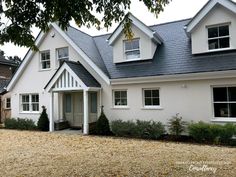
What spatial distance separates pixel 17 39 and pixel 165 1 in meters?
3.95

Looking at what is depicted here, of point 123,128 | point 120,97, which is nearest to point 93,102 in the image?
point 120,97

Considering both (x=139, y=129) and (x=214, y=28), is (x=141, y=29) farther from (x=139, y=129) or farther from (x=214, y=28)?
(x=139, y=129)

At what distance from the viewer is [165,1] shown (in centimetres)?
680

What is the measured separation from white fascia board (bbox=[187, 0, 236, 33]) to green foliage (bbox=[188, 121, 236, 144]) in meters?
5.63

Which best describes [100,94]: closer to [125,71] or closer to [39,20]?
[125,71]

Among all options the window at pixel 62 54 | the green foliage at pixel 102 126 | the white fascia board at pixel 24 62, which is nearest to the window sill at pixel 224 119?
the green foliage at pixel 102 126

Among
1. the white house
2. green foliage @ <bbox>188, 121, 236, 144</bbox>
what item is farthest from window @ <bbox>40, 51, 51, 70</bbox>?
green foliage @ <bbox>188, 121, 236, 144</bbox>

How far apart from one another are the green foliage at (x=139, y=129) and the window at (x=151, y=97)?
128 centimetres

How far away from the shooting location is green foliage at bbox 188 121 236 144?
1194 cm

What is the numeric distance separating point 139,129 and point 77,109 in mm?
6351

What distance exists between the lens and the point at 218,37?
47.0 feet

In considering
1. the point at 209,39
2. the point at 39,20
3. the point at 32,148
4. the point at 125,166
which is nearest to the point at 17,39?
the point at 39,20

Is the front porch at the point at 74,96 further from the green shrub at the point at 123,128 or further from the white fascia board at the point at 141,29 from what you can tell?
the white fascia board at the point at 141,29

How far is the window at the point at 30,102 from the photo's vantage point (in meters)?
20.4
